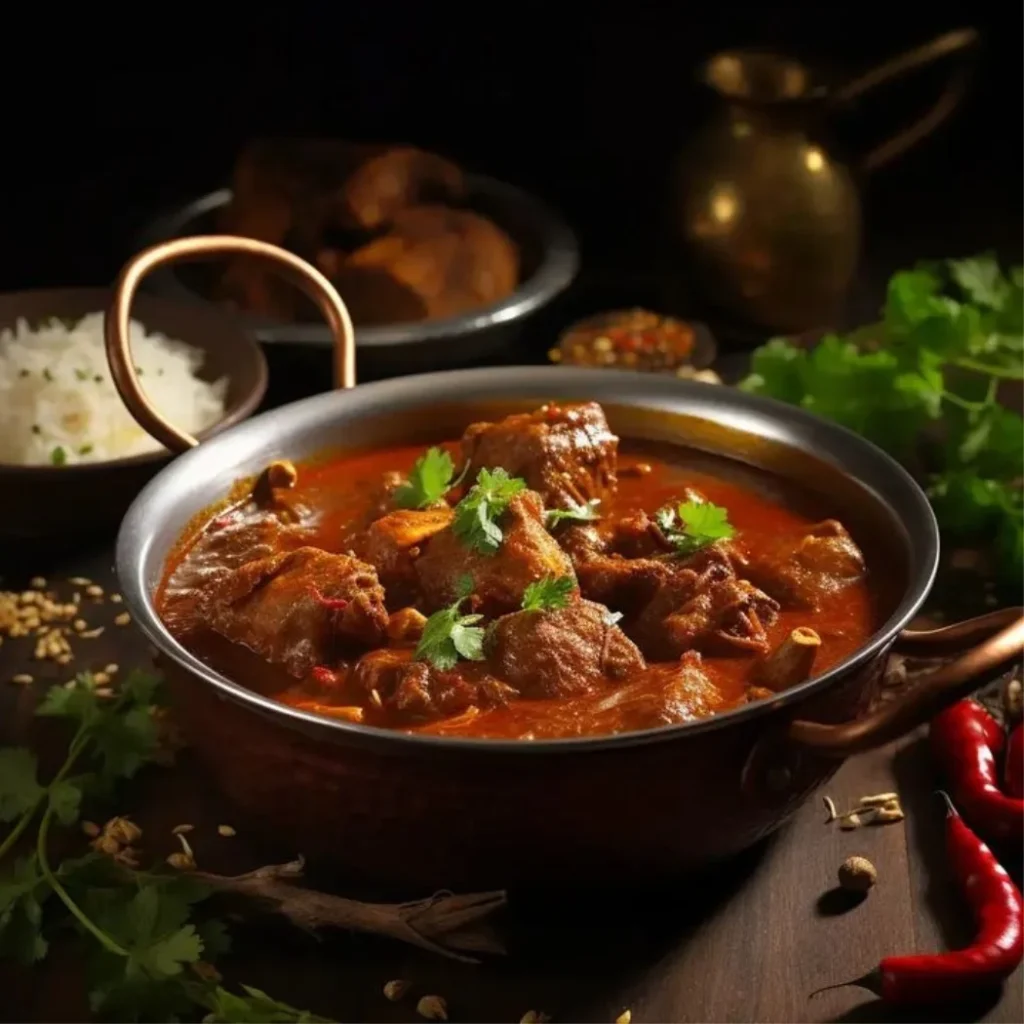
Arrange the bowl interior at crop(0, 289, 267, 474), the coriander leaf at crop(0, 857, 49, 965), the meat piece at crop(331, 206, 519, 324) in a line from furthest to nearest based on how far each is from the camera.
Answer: the meat piece at crop(331, 206, 519, 324) < the bowl interior at crop(0, 289, 267, 474) < the coriander leaf at crop(0, 857, 49, 965)

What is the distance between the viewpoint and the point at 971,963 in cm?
246

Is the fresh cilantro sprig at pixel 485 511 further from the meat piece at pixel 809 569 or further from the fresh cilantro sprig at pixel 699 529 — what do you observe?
the meat piece at pixel 809 569

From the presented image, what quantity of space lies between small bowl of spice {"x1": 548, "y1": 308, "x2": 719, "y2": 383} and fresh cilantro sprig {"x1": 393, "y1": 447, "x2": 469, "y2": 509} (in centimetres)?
152

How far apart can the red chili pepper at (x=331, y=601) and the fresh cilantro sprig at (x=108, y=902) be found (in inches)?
20.6

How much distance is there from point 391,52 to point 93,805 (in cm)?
362

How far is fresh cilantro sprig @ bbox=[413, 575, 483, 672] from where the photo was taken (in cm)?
262

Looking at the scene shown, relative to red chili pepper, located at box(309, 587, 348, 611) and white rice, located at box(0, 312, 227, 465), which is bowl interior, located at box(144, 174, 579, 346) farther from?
red chili pepper, located at box(309, 587, 348, 611)

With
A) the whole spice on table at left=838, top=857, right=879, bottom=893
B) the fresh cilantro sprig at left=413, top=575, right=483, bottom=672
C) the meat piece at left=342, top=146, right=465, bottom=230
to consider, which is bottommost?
the whole spice on table at left=838, top=857, right=879, bottom=893

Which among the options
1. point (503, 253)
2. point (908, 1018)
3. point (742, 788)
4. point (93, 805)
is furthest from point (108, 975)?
point (503, 253)

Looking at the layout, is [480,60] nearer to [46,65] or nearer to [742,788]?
[46,65]

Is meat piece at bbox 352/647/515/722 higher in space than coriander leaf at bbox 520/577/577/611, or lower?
lower

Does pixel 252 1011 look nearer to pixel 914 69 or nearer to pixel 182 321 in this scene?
pixel 182 321

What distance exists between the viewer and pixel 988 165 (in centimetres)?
608

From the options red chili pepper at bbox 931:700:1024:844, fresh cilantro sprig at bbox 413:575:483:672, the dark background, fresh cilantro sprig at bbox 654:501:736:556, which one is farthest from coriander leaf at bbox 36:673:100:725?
the dark background
